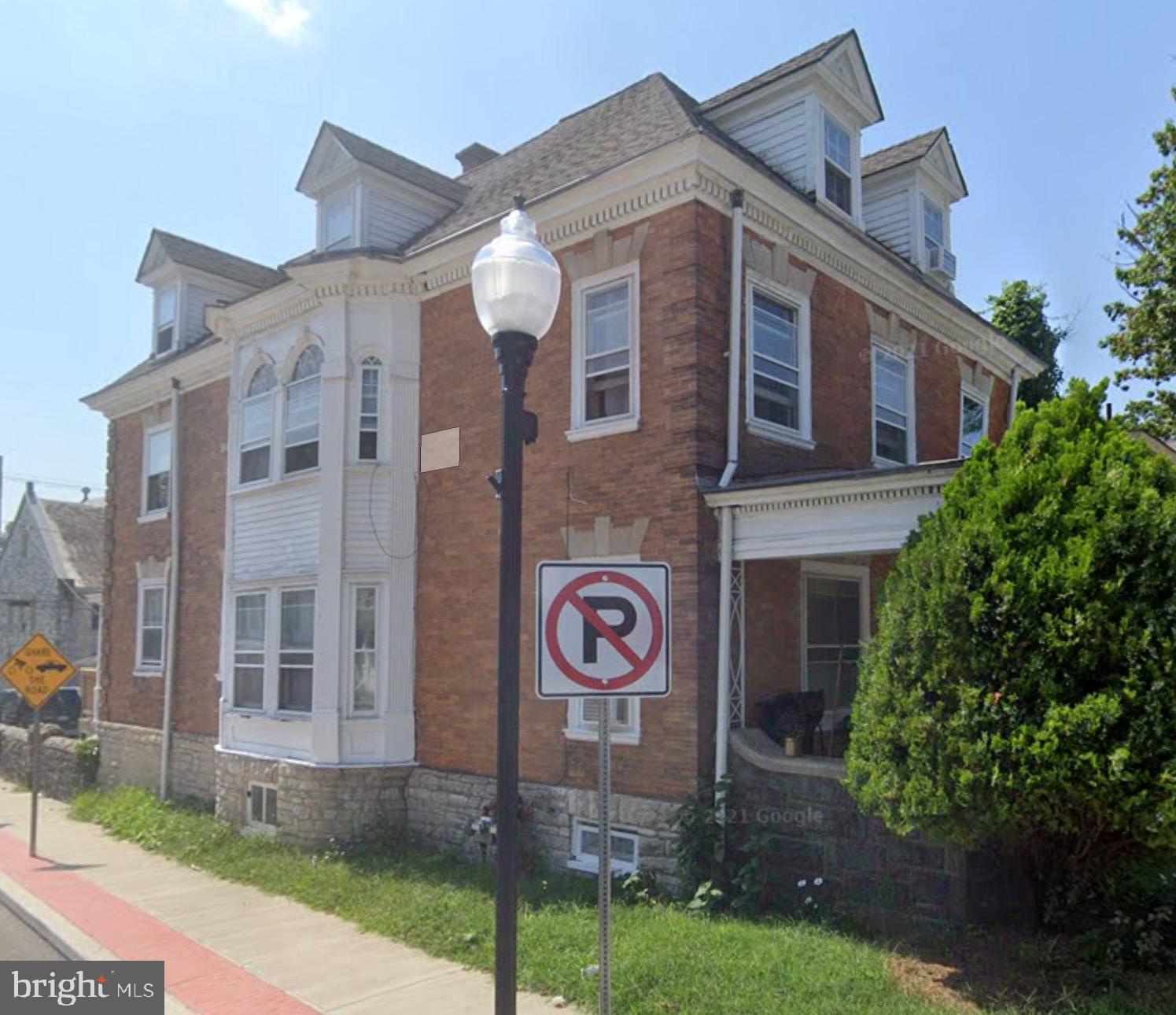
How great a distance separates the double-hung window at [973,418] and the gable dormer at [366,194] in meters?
8.18

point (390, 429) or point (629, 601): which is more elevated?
point (390, 429)

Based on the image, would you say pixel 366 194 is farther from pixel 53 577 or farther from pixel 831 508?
pixel 53 577

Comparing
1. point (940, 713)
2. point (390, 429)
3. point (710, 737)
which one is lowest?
point (710, 737)

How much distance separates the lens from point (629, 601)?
424 cm

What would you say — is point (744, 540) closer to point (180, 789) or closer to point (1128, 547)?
point (1128, 547)

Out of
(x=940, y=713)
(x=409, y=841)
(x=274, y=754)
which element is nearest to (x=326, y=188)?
(x=274, y=754)

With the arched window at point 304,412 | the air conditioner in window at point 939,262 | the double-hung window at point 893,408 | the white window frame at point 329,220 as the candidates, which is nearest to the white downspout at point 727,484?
the double-hung window at point 893,408

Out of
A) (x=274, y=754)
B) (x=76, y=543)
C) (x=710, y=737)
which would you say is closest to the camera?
(x=710, y=737)

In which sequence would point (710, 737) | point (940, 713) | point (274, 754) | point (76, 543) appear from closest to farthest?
point (940, 713) < point (710, 737) < point (274, 754) < point (76, 543)

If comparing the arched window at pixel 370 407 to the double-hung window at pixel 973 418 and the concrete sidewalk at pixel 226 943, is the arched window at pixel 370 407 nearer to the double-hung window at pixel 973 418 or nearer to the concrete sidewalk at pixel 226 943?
the concrete sidewalk at pixel 226 943

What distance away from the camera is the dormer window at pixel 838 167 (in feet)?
40.2

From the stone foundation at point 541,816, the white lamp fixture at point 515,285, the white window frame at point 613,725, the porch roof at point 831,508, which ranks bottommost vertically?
the stone foundation at point 541,816

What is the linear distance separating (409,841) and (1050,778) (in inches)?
315

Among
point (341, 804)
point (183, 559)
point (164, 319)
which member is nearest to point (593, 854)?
point (341, 804)
